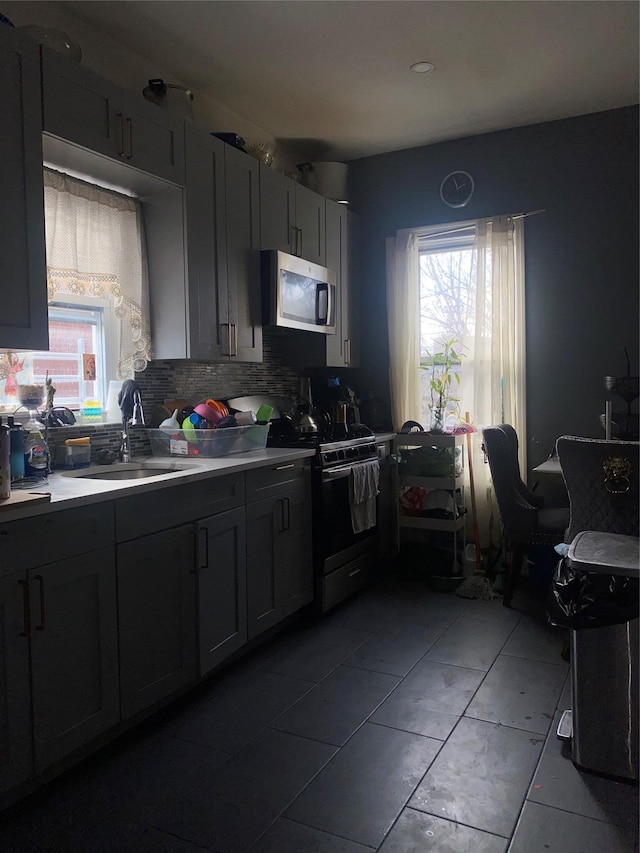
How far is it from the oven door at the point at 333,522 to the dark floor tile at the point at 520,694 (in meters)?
0.97

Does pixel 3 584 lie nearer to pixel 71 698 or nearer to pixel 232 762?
pixel 71 698

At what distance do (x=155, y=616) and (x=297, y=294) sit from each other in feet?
6.70

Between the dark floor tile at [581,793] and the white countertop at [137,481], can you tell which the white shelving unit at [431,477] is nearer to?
the white countertop at [137,481]

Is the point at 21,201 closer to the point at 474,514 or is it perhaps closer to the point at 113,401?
the point at 113,401

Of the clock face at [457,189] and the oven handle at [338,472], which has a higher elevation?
the clock face at [457,189]

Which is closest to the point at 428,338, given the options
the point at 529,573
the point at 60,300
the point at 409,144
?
the point at 409,144

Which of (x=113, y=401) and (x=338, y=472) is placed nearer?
(x=113, y=401)

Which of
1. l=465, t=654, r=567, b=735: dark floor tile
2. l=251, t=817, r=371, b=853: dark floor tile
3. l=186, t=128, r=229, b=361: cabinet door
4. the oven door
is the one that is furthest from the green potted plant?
l=251, t=817, r=371, b=853: dark floor tile

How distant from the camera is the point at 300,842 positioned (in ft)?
5.47

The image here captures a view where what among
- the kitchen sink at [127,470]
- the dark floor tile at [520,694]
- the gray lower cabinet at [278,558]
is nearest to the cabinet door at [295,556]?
the gray lower cabinet at [278,558]

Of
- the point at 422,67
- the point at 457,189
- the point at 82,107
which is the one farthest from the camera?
the point at 457,189

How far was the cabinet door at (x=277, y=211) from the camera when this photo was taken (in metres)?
3.42

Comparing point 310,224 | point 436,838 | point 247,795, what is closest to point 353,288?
point 310,224

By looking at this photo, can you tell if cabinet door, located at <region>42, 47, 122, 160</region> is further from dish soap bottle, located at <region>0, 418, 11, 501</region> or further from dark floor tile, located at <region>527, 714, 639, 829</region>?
dark floor tile, located at <region>527, 714, 639, 829</region>
